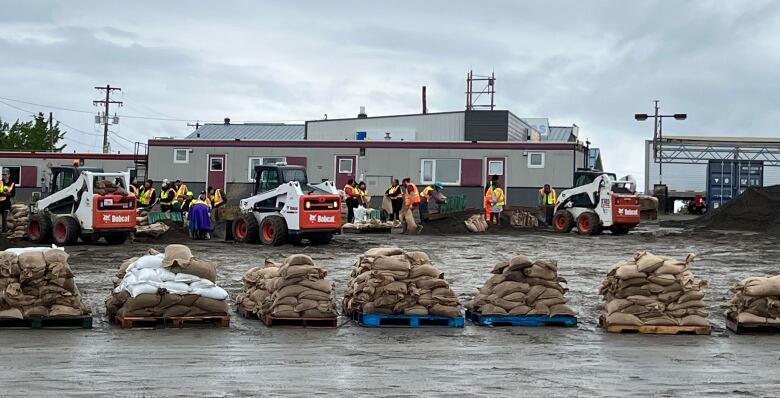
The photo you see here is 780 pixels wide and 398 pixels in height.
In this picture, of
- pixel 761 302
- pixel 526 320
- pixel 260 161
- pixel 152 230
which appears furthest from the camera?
pixel 260 161

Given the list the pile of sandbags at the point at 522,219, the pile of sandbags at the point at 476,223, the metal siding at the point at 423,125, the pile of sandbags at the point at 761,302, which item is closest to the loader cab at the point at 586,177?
the pile of sandbags at the point at 522,219

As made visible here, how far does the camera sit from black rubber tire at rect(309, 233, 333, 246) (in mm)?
26797

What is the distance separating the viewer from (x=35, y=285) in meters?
12.9

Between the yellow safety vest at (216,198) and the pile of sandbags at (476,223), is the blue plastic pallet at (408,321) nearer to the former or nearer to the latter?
the pile of sandbags at (476,223)

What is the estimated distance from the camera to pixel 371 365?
10742 millimetres

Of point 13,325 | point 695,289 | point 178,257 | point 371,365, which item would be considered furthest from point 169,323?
point 695,289

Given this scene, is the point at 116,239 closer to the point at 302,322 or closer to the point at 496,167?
the point at 302,322

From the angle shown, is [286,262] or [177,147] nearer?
[286,262]

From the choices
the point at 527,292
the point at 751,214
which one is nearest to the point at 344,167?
the point at 751,214

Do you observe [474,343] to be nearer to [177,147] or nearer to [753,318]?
[753,318]

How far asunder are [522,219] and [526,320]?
66.8 feet

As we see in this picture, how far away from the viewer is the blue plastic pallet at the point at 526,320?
45.8ft

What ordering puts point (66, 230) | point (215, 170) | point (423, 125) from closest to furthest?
point (66, 230) < point (215, 170) < point (423, 125)

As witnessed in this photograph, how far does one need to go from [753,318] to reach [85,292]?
9600 millimetres
